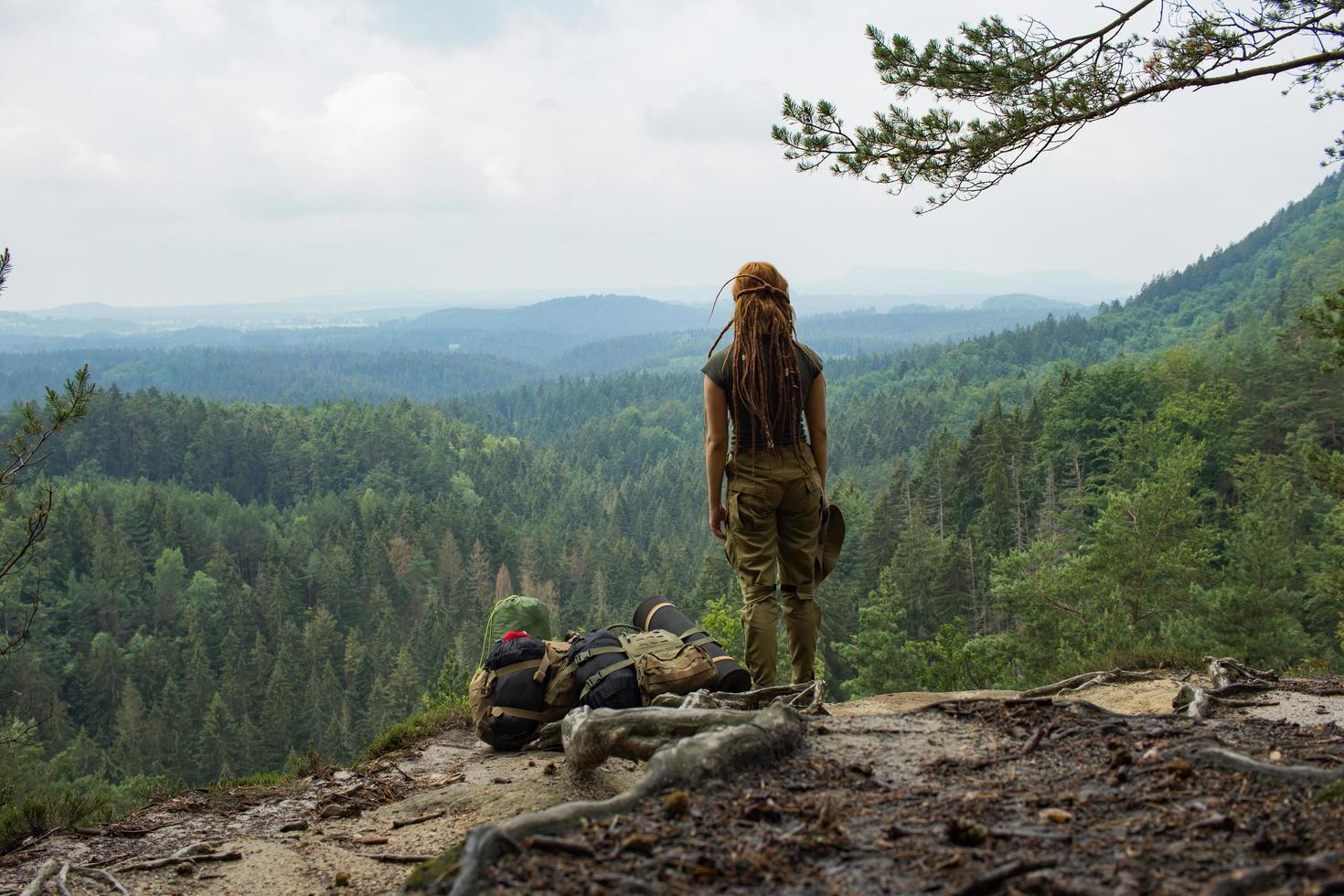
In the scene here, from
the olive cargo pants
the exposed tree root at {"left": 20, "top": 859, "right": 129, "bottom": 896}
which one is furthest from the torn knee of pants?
the exposed tree root at {"left": 20, "top": 859, "right": 129, "bottom": 896}

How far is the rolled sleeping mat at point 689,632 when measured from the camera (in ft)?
18.2

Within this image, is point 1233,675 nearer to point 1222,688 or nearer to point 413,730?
point 1222,688

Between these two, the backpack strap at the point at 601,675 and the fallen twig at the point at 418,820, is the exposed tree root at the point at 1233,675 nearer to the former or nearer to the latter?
the backpack strap at the point at 601,675

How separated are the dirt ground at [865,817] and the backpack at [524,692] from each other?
0.20 metres

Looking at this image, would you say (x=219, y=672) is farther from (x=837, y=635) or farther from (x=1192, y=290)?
(x=1192, y=290)

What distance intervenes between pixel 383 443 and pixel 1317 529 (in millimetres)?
113915

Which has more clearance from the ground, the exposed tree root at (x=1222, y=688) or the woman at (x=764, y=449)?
the woman at (x=764, y=449)

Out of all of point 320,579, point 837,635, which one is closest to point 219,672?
point 320,579

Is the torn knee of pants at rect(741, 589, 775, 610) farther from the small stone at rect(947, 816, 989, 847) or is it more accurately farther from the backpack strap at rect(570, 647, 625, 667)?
the small stone at rect(947, 816, 989, 847)

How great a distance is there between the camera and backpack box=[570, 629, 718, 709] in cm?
534

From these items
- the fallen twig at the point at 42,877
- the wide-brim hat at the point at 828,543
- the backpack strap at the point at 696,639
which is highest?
the wide-brim hat at the point at 828,543

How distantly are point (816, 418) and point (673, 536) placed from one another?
101m

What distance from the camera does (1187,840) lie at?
2.75 m

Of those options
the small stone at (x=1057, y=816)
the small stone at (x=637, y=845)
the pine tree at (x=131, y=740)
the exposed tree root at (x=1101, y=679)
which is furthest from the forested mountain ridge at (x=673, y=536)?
the small stone at (x=637, y=845)
